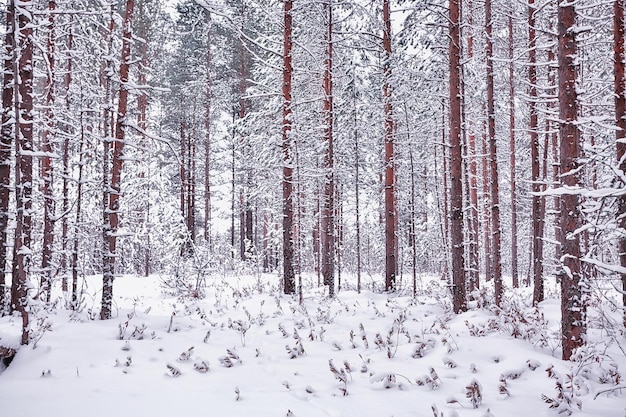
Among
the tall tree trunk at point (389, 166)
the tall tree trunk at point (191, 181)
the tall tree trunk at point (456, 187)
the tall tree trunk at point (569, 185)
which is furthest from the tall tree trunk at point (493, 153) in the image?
the tall tree trunk at point (191, 181)

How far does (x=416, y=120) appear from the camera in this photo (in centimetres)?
1767

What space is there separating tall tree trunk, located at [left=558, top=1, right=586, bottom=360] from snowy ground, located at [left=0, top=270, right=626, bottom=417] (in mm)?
368

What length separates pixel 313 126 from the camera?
17.2 meters

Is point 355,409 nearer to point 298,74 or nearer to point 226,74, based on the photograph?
point 298,74

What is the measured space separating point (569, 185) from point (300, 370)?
4.57 meters

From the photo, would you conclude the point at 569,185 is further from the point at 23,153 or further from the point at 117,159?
the point at 117,159

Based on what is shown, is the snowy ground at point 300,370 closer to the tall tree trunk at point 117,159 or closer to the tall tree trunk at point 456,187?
the tall tree trunk at point 117,159

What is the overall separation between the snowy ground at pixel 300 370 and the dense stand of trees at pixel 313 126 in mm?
809

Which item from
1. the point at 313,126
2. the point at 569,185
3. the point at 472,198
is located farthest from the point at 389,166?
the point at 472,198

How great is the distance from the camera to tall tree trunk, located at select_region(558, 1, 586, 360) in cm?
579

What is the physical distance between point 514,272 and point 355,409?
681 inches

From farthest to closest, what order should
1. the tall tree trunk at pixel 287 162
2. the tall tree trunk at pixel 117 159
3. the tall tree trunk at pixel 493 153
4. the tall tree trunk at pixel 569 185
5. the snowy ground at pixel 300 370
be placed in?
the tall tree trunk at pixel 287 162 → the tall tree trunk at pixel 493 153 → the tall tree trunk at pixel 117 159 → the tall tree trunk at pixel 569 185 → the snowy ground at pixel 300 370

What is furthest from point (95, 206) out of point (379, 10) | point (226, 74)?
point (379, 10)

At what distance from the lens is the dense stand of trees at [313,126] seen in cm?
623
